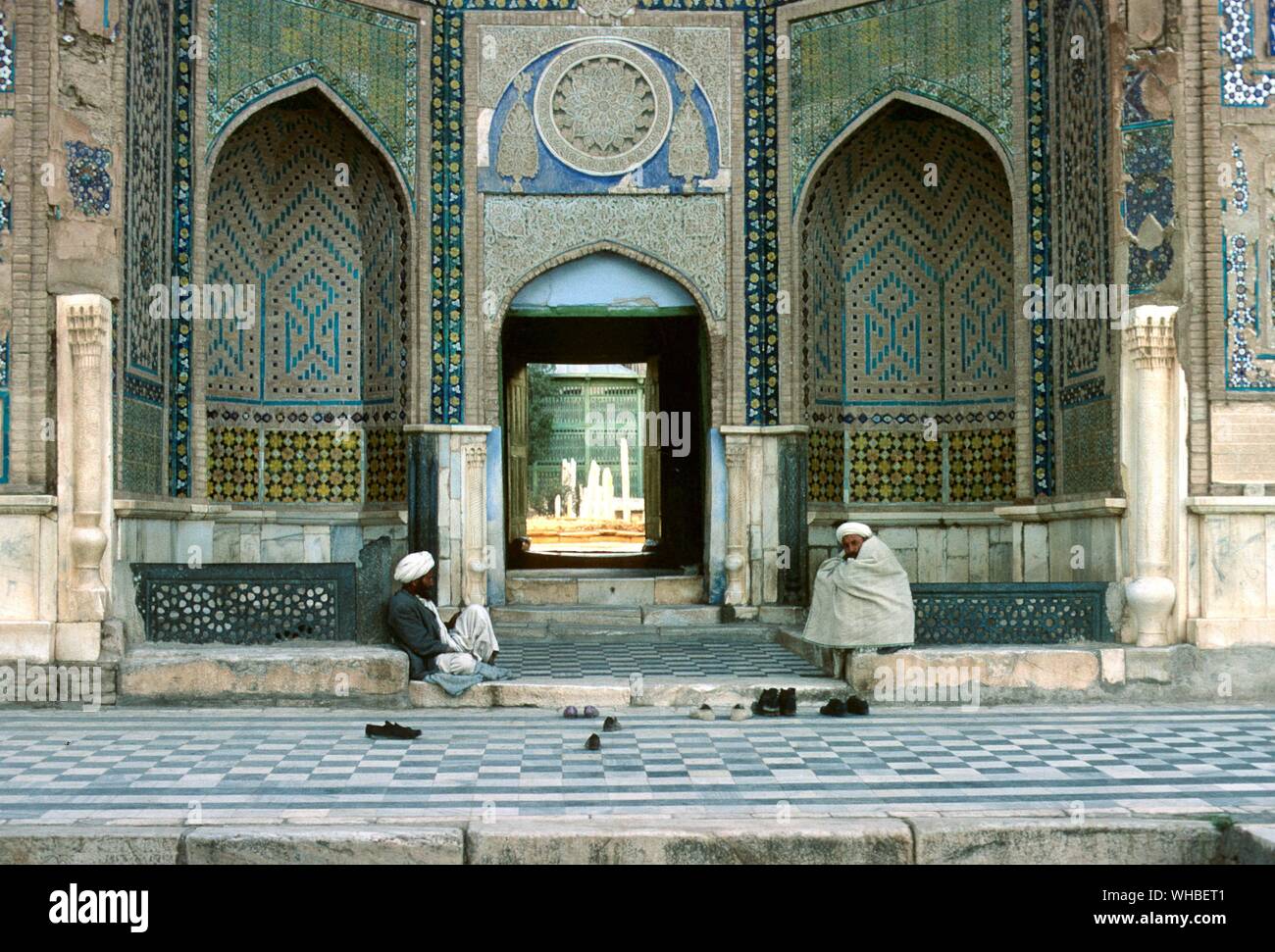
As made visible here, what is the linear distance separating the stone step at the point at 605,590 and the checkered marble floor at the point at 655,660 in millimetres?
1313

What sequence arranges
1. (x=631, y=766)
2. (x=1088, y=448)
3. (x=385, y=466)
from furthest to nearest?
1. (x=385, y=466)
2. (x=1088, y=448)
3. (x=631, y=766)

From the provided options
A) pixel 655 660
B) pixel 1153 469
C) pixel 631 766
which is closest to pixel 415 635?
pixel 655 660

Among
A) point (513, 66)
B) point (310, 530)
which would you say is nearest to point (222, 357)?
point (310, 530)

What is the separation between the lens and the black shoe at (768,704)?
8.93 meters

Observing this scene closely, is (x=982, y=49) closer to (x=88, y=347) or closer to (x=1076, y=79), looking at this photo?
(x=1076, y=79)

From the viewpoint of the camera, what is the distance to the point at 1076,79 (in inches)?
445

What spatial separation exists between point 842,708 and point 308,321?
7402 mm

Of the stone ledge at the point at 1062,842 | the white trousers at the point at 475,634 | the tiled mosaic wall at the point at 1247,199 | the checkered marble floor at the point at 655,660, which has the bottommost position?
the stone ledge at the point at 1062,842

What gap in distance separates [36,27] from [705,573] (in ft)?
24.6

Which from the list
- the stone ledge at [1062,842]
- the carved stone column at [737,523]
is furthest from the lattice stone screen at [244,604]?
the stone ledge at [1062,842]

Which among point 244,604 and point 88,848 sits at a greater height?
point 244,604

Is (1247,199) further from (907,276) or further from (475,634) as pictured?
(475,634)

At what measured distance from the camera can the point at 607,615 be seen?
1294cm

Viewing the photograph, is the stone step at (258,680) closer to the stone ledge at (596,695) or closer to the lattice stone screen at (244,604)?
the stone ledge at (596,695)
